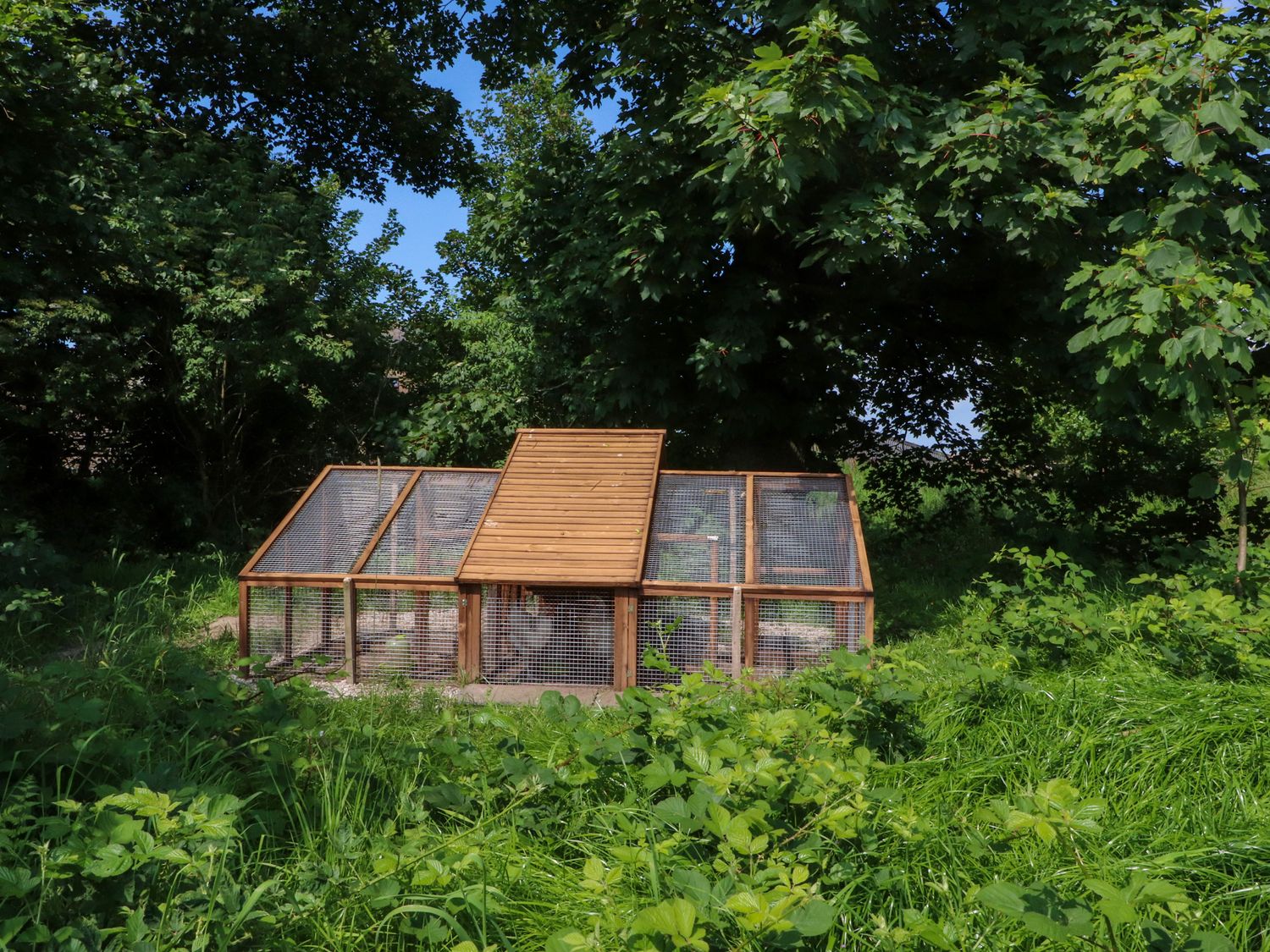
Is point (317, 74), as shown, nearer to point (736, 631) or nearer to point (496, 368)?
point (496, 368)

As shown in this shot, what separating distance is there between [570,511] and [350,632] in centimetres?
181

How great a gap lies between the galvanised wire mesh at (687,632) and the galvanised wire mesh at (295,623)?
2.15 meters

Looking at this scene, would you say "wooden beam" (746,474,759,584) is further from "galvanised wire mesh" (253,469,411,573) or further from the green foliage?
"galvanised wire mesh" (253,469,411,573)

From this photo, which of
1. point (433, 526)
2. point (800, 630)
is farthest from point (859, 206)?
point (433, 526)

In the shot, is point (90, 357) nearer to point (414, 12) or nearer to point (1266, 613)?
point (414, 12)

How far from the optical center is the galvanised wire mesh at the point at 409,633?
6410 mm

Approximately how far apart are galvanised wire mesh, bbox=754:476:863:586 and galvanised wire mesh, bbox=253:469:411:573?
A: 2.97m

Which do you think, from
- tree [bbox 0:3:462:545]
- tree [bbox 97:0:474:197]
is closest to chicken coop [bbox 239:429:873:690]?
tree [bbox 0:3:462:545]

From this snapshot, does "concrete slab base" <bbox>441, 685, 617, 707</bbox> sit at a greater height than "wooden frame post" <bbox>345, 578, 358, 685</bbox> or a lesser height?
lesser

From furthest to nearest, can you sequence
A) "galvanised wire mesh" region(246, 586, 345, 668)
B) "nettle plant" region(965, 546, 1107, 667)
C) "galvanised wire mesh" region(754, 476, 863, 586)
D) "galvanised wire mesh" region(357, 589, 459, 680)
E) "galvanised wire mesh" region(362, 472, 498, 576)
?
1. "galvanised wire mesh" region(362, 472, 498, 576)
2. "galvanised wire mesh" region(246, 586, 345, 668)
3. "galvanised wire mesh" region(357, 589, 459, 680)
4. "galvanised wire mesh" region(754, 476, 863, 586)
5. "nettle plant" region(965, 546, 1107, 667)

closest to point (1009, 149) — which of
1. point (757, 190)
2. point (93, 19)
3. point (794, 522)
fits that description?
point (757, 190)

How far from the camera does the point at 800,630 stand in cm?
617

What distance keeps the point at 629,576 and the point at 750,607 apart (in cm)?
84

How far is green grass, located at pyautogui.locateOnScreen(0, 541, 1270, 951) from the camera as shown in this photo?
8.05 ft
